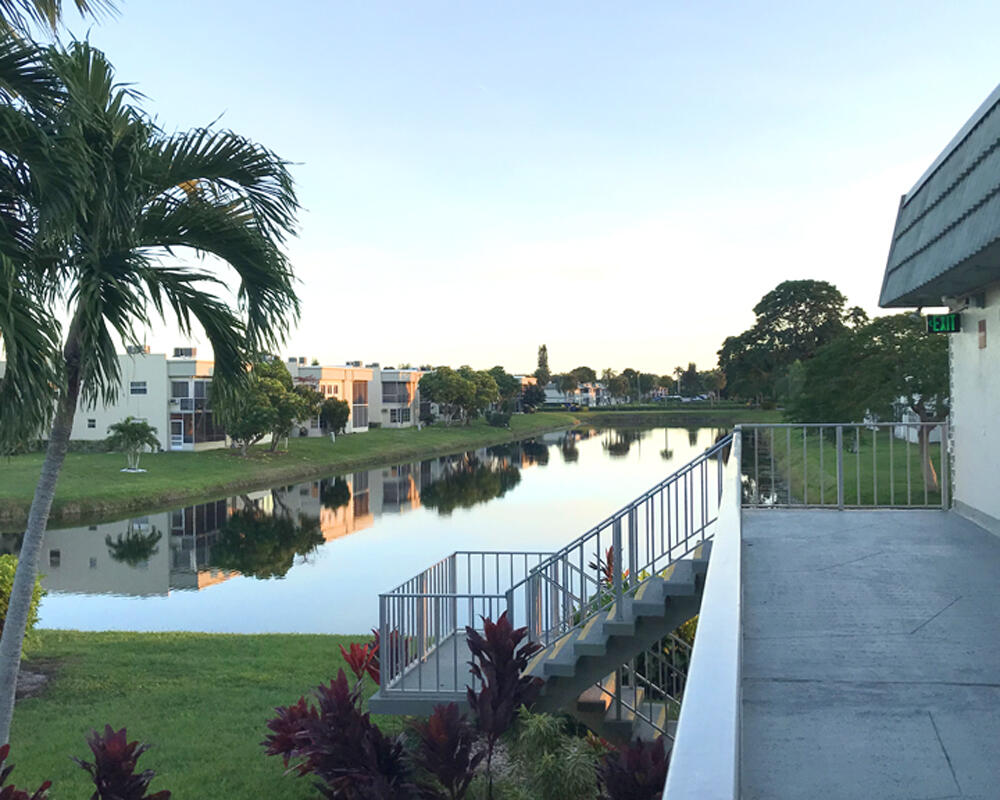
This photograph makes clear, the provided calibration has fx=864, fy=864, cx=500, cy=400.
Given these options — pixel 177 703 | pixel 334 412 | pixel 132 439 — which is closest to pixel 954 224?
pixel 177 703

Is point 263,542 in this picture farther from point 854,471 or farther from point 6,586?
point 854,471

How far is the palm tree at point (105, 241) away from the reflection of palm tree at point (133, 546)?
17.0m

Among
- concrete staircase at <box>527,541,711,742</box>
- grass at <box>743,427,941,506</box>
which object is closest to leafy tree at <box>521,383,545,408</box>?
grass at <box>743,427,941,506</box>

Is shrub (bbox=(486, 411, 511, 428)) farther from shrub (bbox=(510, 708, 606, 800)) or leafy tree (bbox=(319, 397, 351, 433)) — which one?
shrub (bbox=(510, 708, 606, 800))

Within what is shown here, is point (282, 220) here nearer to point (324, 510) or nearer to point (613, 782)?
point (613, 782)

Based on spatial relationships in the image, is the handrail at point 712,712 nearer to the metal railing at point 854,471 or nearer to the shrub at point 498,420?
the metal railing at point 854,471

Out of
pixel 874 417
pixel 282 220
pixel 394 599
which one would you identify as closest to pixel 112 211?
pixel 282 220

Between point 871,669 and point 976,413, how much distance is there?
4.75m

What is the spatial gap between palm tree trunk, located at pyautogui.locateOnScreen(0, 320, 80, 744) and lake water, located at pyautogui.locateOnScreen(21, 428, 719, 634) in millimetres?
8942

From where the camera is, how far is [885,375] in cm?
2311

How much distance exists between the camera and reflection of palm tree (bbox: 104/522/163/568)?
2305 centimetres

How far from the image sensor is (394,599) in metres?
8.45

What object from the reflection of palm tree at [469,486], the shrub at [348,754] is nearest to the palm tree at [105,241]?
the shrub at [348,754]

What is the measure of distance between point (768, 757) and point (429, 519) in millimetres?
26909
